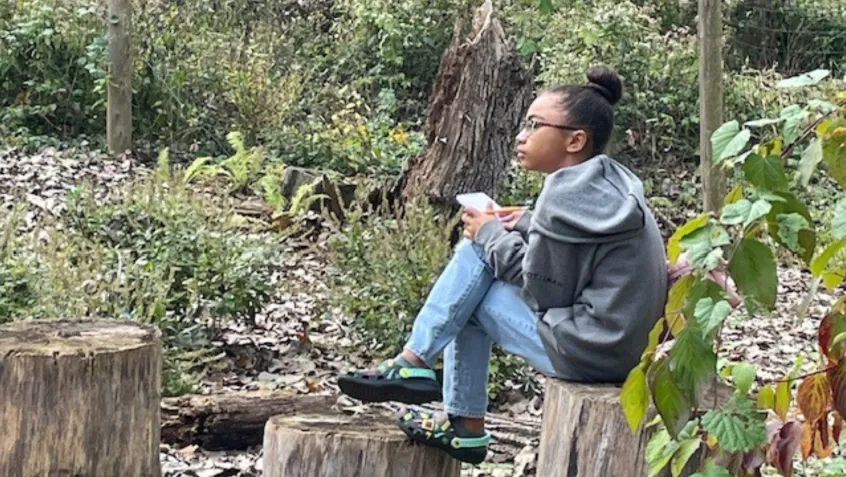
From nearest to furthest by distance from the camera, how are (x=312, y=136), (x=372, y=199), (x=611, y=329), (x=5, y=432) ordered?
(x=611, y=329), (x=5, y=432), (x=372, y=199), (x=312, y=136)

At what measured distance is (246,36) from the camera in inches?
567

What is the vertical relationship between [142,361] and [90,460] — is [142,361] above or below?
above

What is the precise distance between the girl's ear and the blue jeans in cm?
43

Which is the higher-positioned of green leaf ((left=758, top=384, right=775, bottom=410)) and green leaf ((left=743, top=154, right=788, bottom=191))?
green leaf ((left=743, top=154, right=788, bottom=191))

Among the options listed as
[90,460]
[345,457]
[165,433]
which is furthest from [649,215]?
[165,433]

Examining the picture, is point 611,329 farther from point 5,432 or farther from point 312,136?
point 312,136

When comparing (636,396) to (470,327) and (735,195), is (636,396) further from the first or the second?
(470,327)

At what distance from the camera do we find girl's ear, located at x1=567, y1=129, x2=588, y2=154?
3.63 metres

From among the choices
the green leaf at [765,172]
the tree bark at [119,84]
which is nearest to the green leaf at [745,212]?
the green leaf at [765,172]

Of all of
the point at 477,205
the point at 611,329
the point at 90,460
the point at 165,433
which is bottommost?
the point at 165,433

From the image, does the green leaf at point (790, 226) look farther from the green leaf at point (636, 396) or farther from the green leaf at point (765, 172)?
the green leaf at point (636, 396)

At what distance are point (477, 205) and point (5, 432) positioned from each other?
1.65 m

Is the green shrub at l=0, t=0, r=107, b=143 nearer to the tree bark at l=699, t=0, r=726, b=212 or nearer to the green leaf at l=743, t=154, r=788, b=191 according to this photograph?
the tree bark at l=699, t=0, r=726, b=212

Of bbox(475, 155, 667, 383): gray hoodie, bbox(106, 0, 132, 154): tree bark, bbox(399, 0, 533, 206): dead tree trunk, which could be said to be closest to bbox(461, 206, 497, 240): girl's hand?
bbox(475, 155, 667, 383): gray hoodie
